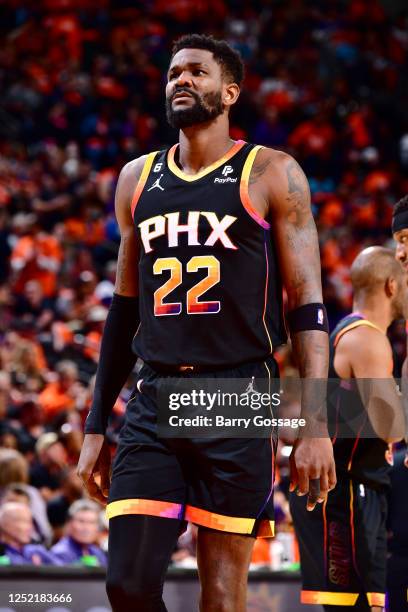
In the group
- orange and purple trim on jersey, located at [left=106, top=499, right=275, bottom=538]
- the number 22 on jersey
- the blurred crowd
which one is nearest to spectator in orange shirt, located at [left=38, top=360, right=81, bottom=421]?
the blurred crowd

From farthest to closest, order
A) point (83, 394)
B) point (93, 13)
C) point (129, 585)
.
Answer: point (93, 13), point (83, 394), point (129, 585)

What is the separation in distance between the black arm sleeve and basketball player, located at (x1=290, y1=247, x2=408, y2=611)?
1.15m

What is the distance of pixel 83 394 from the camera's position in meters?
9.74

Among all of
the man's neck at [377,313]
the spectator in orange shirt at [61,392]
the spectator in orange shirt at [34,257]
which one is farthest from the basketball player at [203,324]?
the spectator in orange shirt at [34,257]

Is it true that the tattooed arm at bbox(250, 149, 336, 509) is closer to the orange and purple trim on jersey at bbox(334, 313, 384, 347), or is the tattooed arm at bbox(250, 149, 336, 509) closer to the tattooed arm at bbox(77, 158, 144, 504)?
the tattooed arm at bbox(77, 158, 144, 504)

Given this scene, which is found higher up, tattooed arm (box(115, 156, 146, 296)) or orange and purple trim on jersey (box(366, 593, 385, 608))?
tattooed arm (box(115, 156, 146, 296))

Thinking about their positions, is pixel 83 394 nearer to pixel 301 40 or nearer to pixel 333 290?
pixel 333 290

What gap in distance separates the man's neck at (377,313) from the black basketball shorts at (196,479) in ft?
4.85

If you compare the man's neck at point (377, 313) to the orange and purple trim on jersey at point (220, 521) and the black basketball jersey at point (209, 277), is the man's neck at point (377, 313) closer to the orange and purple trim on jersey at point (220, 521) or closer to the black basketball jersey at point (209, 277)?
the black basketball jersey at point (209, 277)

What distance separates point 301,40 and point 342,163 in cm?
281

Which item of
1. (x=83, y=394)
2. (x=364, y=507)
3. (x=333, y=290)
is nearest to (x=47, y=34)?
(x=333, y=290)

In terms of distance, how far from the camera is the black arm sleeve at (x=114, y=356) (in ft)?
12.6

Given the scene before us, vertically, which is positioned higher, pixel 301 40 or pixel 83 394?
pixel 301 40

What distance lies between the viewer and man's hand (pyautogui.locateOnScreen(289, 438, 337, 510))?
341 centimetres
